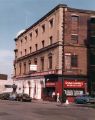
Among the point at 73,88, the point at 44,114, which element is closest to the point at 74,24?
the point at 73,88

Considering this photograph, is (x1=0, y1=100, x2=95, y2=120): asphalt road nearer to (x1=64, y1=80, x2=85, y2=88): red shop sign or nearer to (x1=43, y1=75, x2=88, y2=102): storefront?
(x1=43, y1=75, x2=88, y2=102): storefront

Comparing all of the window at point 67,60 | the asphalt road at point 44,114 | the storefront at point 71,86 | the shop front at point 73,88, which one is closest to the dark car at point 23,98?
the storefront at point 71,86

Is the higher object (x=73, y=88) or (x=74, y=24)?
(x=74, y=24)

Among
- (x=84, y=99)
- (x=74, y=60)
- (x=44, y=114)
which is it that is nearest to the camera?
→ (x=44, y=114)

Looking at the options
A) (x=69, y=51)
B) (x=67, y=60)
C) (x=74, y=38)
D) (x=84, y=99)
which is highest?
(x=74, y=38)

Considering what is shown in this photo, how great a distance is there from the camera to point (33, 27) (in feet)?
258

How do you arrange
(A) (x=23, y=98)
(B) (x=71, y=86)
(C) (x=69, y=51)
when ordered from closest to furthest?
(B) (x=71, y=86) → (C) (x=69, y=51) → (A) (x=23, y=98)

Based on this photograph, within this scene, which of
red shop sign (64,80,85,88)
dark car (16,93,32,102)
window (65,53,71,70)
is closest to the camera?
red shop sign (64,80,85,88)

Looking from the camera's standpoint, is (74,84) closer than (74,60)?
Yes

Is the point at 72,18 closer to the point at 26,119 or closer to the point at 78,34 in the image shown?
the point at 78,34

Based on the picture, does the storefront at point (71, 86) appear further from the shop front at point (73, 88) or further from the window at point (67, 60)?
the window at point (67, 60)

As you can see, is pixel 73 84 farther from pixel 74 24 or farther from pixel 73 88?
pixel 74 24

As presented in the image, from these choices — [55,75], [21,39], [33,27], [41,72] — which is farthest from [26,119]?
[21,39]

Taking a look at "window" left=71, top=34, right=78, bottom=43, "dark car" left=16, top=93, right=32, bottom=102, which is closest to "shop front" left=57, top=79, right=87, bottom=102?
"dark car" left=16, top=93, right=32, bottom=102
